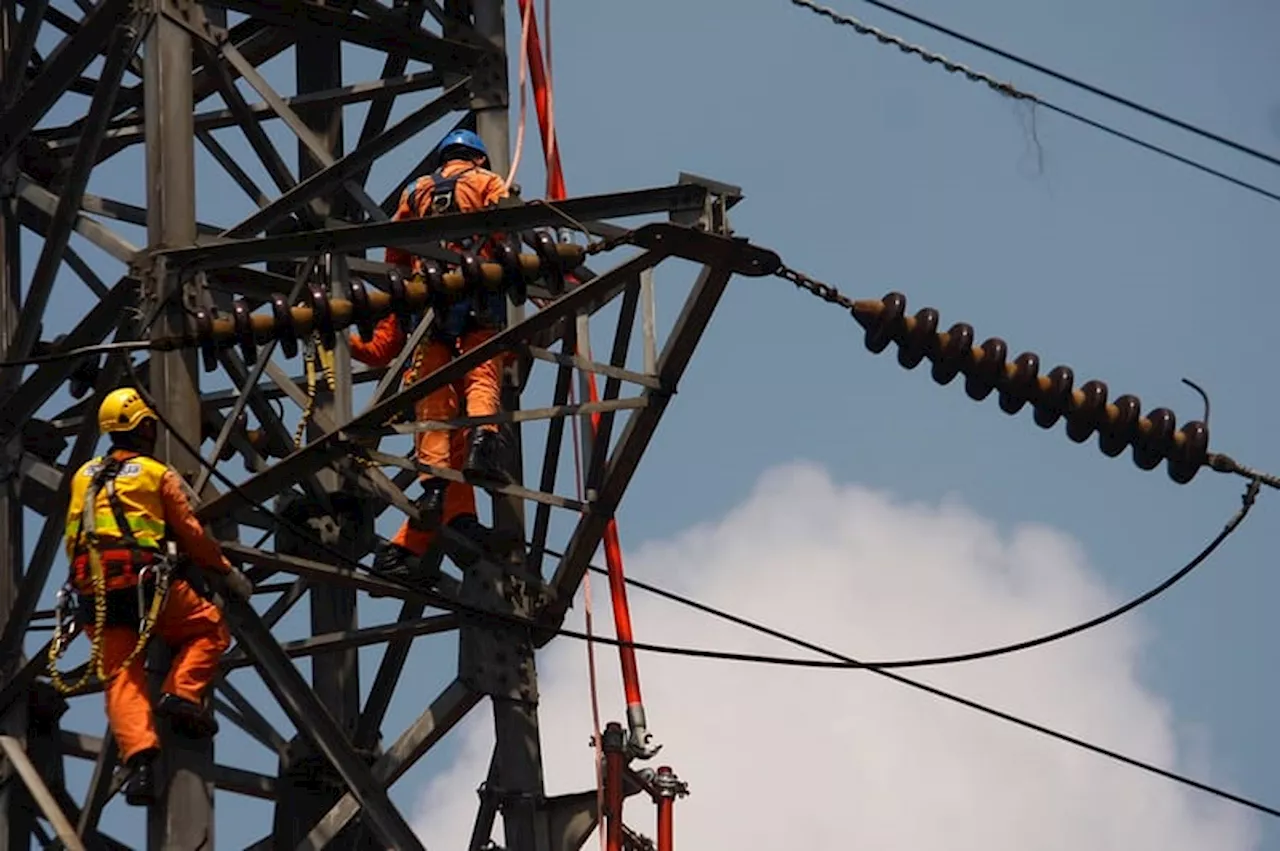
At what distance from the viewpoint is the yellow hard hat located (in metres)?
16.9

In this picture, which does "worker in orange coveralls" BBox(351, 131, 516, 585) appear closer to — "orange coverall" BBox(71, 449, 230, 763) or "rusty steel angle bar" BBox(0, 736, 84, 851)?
"orange coverall" BBox(71, 449, 230, 763)

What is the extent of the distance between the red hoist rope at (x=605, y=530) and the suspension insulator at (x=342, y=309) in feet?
4.21

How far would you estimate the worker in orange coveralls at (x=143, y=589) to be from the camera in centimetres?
1658

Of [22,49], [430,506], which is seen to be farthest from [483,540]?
[22,49]

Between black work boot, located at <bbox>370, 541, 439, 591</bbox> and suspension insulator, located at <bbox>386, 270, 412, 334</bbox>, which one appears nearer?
suspension insulator, located at <bbox>386, 270, 412, 334</bbox>

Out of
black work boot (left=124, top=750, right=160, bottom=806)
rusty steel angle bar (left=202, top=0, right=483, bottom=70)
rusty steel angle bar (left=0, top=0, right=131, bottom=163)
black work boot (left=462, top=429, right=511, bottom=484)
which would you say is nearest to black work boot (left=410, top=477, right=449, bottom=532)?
black work boot (left=462, top=429, right=511, bottom=484)

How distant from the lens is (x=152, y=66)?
1797 cm

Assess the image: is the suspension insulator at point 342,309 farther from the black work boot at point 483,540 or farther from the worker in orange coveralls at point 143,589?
the black work boot at point 483,540

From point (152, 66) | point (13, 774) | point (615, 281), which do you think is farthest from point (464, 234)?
point (13, 774)

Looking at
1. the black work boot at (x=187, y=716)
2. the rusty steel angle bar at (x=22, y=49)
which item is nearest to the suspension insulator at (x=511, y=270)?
the black work boot at (x=187, y=716)

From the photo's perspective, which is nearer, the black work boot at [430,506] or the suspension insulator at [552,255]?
the suspension insulator at [552,255]

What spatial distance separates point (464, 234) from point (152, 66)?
198 centimetres

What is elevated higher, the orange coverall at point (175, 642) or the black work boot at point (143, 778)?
the orange coverall at point (175, 642)

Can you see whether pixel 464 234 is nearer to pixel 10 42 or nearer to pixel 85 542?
pixel 85 542
